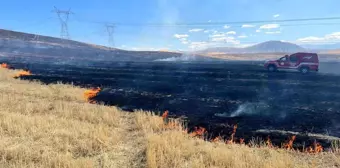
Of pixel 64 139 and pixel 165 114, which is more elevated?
pixel 64 139

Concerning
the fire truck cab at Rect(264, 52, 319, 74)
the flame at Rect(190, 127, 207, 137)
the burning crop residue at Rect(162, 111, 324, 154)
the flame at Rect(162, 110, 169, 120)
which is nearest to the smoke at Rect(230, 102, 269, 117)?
the burning crop residue at Rect(162, 111, 324, 154)

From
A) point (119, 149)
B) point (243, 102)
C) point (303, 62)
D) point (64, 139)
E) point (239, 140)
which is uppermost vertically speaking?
point (303, 62)

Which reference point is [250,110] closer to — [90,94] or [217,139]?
[217,139]

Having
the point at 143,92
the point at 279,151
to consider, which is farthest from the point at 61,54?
the point at 279,151

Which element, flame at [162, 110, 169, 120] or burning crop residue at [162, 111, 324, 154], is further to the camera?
flame at [162, 110, 169, 120]

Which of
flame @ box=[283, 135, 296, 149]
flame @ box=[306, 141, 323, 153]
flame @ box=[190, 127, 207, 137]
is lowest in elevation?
flame @ box=[190, 127, 207, 137]

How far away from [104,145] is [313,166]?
18.3 feet

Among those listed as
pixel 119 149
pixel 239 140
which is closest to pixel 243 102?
pixel 239 140

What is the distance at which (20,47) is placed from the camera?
303ft

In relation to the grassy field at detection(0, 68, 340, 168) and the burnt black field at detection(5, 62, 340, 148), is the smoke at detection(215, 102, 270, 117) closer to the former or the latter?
the burnt black field at detection(5, 62, 340, 148)

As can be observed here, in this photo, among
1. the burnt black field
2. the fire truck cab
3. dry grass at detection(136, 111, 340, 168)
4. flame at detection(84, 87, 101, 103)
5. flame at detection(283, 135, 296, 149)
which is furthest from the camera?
the fire truck cab

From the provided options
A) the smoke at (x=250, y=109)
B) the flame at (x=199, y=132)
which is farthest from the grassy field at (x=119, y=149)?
the smoke at (x=250, y=109)

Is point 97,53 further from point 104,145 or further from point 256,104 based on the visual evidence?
point 104,145

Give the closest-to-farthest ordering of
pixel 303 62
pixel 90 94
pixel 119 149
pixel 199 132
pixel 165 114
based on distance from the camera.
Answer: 1. pixel 119 149
2. pixel 199 132
3. pixel 165 114
4. pixel 90 94
5. pixel 303 62
